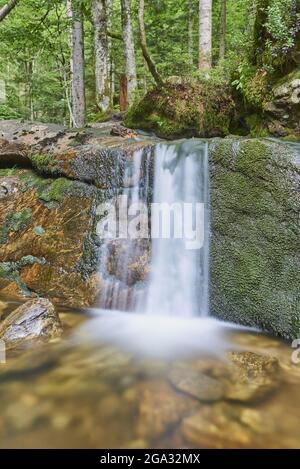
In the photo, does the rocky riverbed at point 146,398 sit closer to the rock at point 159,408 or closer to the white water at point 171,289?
the rock at point 159,408

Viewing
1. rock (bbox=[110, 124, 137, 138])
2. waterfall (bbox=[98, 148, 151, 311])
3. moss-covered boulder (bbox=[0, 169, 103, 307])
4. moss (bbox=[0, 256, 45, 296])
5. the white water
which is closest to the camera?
the white water

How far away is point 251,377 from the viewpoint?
2822 mm

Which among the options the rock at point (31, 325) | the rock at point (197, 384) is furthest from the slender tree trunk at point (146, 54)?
the rock at point (197, 384)

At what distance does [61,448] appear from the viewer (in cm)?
214

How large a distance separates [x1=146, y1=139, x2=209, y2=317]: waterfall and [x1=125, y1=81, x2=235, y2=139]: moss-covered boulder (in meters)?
1.75

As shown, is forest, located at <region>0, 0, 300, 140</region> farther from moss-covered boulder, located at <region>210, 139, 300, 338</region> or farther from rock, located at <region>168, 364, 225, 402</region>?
rock, located at <region>168, 364, 225, 402</region>

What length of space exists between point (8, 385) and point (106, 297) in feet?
6.02

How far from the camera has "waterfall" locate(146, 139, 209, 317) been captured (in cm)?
420

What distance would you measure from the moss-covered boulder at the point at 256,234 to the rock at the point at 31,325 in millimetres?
1761

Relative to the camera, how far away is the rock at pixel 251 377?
8.63 ft

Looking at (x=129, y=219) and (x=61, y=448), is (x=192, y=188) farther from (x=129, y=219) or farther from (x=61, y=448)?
(x=61, y=448)

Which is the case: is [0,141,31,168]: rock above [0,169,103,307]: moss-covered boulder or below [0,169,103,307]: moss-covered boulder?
above

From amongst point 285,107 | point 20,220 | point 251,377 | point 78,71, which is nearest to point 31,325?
point 251,377

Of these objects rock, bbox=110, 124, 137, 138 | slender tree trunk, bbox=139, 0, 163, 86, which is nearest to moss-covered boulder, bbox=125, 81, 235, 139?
slender tree trunk, bbox=139, 0, 163, 86
